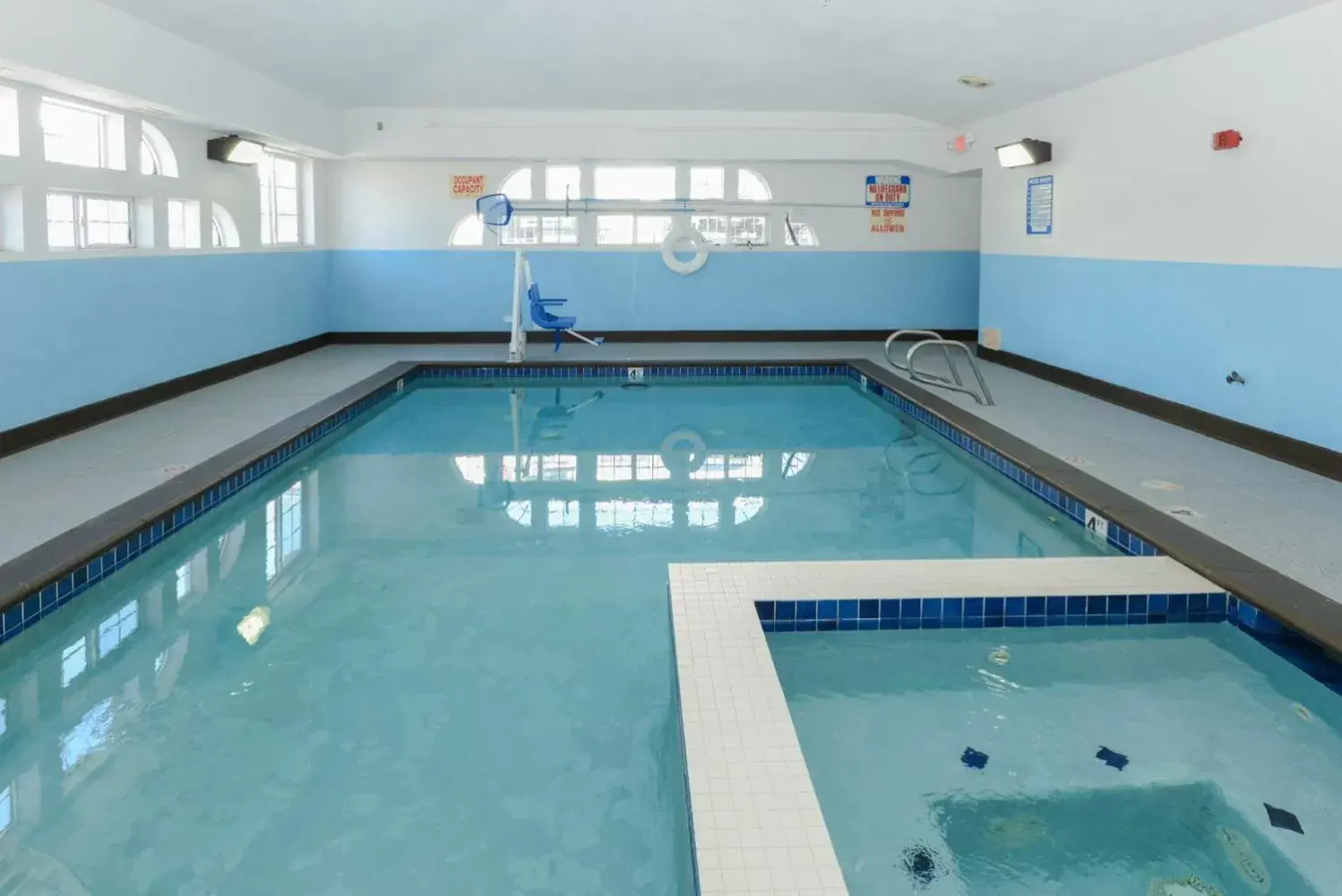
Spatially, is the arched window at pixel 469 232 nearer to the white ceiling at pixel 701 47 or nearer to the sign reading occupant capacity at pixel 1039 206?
the white ceiling at pixel 701 47

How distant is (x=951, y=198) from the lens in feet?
36.3

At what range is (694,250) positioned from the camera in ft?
35.7

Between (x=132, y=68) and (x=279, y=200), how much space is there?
3945 millimetres

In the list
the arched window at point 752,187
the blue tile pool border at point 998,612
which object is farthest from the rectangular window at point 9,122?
the arched window at point 752,187

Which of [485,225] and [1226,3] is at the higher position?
[1226,3]

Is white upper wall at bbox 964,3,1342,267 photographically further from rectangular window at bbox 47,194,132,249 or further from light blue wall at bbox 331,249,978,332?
rectangular window at bbox 47,194,132,249

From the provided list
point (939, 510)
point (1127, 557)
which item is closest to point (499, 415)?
point (939, 510)

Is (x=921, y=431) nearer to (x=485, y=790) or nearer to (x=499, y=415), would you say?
(x=499, y=415)

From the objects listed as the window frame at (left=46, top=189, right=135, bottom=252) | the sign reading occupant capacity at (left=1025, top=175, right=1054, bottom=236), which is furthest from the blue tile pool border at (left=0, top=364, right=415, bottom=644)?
the sign reading occupant capacity at (left=1025, top=175, right=1054, bottom=236)

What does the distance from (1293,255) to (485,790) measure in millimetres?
4890

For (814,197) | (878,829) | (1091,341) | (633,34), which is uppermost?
(633,34)

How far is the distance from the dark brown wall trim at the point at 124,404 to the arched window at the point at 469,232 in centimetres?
217

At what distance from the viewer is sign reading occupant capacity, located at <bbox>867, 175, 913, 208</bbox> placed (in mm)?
10969

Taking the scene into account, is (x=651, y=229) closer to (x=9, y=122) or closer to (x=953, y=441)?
(x=953, y=441)
